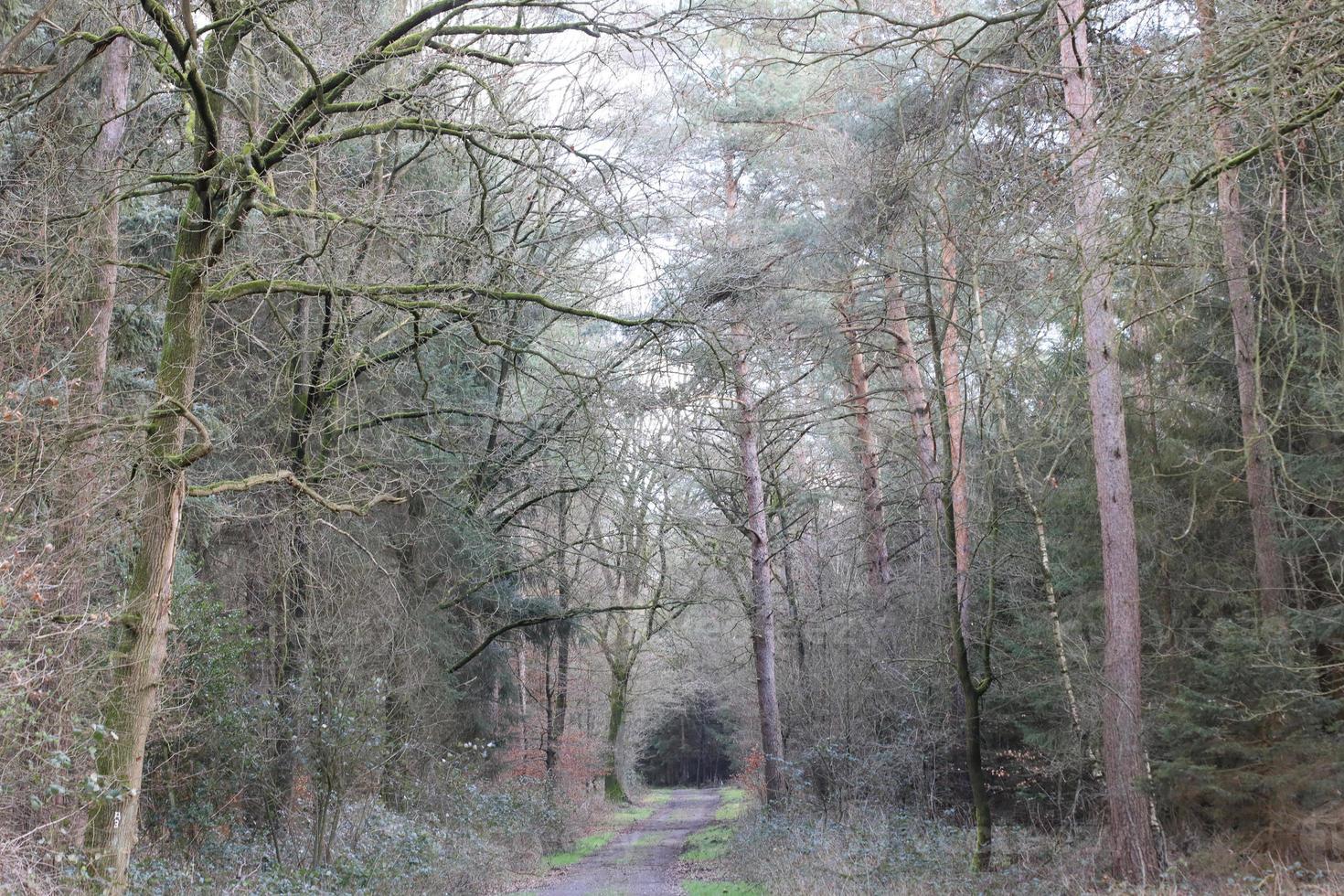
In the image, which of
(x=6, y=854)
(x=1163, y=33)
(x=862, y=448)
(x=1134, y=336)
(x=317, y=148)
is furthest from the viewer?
(x=862, y=448)

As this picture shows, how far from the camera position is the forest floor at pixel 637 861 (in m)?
12.6

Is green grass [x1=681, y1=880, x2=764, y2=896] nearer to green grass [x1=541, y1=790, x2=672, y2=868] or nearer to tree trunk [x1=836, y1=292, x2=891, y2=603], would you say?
green grass [x1=541, y1=790, x2=672, y2=868]

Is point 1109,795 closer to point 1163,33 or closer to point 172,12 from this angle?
point 1163,33

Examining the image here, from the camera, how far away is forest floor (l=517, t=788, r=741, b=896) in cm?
1261

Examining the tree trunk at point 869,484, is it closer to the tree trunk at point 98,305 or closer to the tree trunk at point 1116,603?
the tree trunk at point 1116,603

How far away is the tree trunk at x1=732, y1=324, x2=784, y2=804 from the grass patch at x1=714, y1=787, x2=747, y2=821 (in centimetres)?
530

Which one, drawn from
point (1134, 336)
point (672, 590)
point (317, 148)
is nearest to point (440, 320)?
point (317, 148)

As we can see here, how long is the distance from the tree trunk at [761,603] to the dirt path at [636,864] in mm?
2453

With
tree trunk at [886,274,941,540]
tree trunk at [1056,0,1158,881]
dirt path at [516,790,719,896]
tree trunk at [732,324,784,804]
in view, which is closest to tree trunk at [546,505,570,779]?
dirt path at [516,790,719,896]

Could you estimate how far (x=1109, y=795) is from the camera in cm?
862

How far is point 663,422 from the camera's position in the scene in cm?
1539

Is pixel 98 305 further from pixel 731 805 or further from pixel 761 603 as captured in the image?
pixel 731 805

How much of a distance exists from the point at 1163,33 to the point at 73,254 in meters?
7.26

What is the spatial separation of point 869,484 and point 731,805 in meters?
16.2
